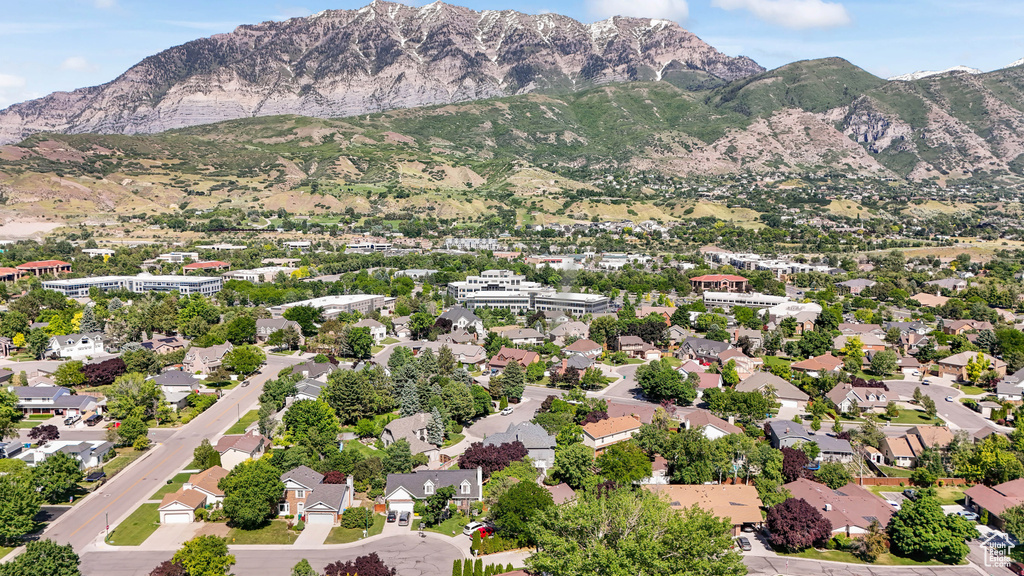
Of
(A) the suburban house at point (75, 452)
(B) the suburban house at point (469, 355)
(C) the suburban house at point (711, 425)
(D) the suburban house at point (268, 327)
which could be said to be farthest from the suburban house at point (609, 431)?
(D) the suburban house at point (268, 327)

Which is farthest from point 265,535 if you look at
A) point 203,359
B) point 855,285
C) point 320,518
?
point 855,285

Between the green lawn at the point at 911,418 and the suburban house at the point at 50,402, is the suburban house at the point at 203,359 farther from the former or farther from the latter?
the green lawn at the point at 911,418

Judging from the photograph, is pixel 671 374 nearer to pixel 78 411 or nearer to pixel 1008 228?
pixel 78 411

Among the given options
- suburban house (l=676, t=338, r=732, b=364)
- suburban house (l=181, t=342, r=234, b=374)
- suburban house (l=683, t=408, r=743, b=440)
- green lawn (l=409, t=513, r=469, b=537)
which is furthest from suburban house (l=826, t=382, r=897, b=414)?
suburban house (l=181, t=342, r=234, b=374)

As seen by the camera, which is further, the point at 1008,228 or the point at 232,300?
the point at 1008,228

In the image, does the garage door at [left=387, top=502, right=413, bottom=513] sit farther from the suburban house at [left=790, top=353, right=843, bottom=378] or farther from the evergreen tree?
the suburban house at [left=790, top=353, right=843, bottom=378]

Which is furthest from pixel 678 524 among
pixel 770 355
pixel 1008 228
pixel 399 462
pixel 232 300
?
pixel 1008 228
